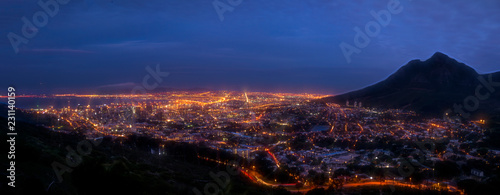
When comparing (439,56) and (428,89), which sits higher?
(439,56)

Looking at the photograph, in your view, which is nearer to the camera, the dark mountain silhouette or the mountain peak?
the dark mountain silhouette

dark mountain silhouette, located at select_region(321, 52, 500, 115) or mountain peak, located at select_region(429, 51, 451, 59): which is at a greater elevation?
mountain peak, located at select_region(429, 51, 451, 59)

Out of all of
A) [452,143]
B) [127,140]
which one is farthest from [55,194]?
[452,143]

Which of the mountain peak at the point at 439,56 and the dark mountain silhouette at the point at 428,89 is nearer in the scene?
the dark mountain silhouette at the point at 428,89

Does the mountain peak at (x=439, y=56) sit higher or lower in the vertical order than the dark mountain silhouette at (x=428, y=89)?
higher

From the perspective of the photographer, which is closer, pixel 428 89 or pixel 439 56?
pixel 428 89

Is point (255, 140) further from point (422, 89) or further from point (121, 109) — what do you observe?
point (422, 89)

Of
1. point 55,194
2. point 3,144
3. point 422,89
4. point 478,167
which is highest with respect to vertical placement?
point 422,89

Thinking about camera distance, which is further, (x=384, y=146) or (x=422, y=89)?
(x=422, y=89)
